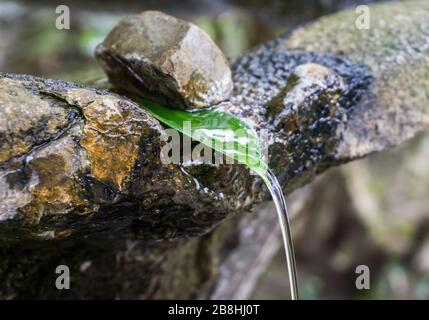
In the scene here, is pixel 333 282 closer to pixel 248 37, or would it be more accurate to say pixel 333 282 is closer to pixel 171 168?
pixel 248 37

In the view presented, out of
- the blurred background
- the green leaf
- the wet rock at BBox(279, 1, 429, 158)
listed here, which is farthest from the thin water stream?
the blurred background

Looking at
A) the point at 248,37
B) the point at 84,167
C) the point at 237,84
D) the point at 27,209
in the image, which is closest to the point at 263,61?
the point at 237,84

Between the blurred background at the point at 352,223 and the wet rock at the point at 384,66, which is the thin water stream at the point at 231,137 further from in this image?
the blurred background at the point at 352,223

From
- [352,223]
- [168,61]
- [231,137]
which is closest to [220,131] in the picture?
[231,137]

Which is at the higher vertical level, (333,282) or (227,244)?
(333,282)

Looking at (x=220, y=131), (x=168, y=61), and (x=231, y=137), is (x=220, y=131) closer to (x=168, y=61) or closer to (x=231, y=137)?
(x=231, y=137)

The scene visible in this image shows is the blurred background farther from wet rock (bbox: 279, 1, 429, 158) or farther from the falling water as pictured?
the falling water
